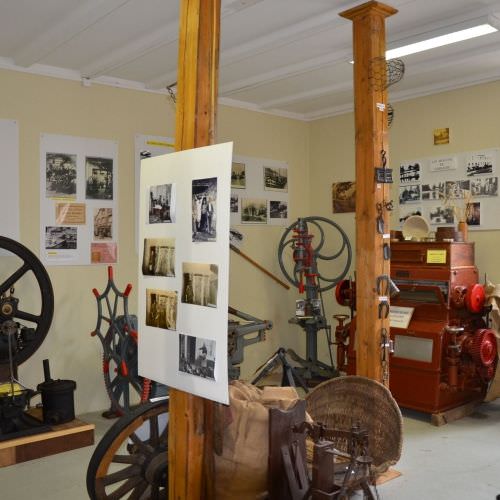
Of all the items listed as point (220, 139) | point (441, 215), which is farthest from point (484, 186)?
point (220, 139)

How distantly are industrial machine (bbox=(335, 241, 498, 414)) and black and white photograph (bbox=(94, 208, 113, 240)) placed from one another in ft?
7.67

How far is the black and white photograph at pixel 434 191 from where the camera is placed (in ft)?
17.9

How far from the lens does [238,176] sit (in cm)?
603

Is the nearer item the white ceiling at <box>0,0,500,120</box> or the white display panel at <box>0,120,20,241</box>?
the white ceiling at <box>0,0,500,120</box>

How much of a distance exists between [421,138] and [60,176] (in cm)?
317

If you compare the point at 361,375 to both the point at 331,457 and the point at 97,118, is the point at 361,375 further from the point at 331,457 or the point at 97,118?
the point at 97,118

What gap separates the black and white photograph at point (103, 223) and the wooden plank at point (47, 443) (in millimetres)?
1546

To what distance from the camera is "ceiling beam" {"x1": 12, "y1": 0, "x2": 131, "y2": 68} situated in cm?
357

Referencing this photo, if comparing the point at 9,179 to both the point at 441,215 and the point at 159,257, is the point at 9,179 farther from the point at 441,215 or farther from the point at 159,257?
the point at 441,215

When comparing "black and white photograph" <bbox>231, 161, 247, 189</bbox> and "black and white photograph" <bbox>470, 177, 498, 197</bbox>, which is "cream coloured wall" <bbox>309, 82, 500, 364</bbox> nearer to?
"black and white photograph" <bbox>470, 177, 498, 197</bbox>

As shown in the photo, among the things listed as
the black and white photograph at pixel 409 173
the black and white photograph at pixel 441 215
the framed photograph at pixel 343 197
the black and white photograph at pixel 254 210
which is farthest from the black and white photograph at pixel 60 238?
the black and white photograph at pixel 441 215

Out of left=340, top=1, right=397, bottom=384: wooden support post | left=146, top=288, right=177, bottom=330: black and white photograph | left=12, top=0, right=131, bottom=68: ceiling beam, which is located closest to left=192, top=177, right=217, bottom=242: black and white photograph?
left=146, top=288, right=177, bottom=330: black and white photograph

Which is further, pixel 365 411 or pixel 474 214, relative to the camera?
pixel 474 214

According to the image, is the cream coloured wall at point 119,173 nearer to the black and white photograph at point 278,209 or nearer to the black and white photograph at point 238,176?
the black and white photograph at point 238,176
